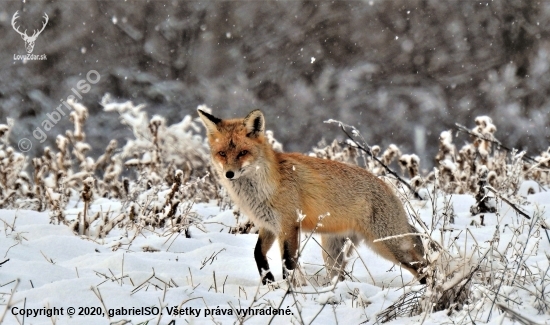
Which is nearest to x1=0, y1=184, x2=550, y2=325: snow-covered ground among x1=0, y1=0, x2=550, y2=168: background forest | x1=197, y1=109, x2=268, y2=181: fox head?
x1=197, y1=109, x2=268, y2=181: fox head

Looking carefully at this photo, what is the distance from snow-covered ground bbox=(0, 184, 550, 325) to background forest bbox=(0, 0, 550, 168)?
456 inches

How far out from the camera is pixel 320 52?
18.4 meters

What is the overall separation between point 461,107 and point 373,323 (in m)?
15.4

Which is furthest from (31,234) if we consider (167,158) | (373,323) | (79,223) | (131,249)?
(167,158)

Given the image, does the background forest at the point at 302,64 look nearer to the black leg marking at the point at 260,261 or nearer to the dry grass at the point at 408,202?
the dry grass at the point at 408,202

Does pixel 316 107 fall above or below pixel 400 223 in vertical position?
above

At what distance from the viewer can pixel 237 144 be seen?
461cm

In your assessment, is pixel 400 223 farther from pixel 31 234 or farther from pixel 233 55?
pixel 233 55

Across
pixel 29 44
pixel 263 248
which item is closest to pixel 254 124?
pixel 263 248

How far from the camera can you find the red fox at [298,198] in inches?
177

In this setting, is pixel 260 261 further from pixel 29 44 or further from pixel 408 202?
pixel 29 44

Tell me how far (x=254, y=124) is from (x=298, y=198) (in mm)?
638

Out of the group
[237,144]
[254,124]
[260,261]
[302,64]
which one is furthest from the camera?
[302,64]

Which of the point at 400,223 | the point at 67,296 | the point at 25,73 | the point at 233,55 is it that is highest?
the point at 233,55
